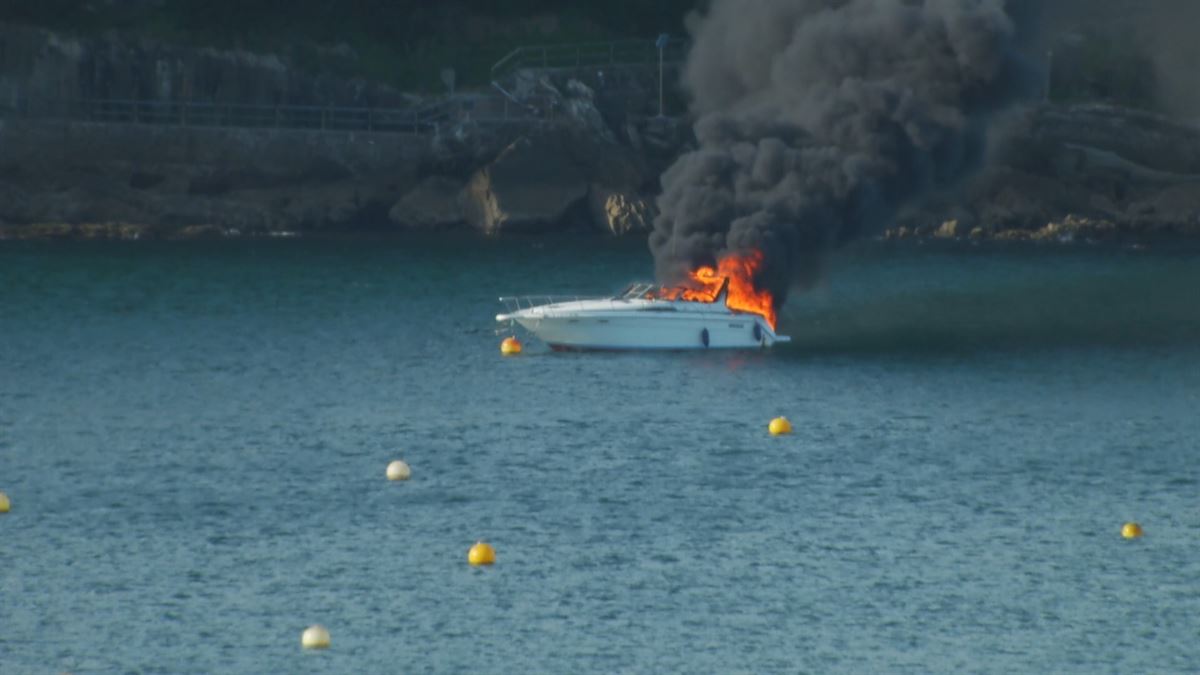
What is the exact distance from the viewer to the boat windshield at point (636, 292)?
62.3 m

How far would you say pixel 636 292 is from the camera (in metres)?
63.6

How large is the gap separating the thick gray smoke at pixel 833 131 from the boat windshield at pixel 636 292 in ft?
4.96

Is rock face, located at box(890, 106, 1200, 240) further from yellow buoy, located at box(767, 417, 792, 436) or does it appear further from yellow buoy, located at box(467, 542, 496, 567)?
yellow buoy, located at box(467, 542, 496, 567)

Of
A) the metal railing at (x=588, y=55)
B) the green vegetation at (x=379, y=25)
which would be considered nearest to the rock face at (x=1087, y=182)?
the metal railing at (x=588, y=55)

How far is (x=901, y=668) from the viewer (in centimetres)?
2927

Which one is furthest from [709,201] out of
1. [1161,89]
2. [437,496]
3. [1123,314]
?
[1161,89]

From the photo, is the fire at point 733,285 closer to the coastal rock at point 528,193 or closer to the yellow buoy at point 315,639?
the yellow buoy at point 315,639

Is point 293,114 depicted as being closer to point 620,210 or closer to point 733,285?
point 620,210

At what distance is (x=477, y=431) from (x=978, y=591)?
1684 centimetres

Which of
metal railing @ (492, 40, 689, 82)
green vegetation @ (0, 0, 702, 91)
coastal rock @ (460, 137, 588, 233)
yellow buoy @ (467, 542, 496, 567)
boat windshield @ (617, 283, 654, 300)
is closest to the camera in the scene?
yellow buoy @ (467, 542, 496, 567)

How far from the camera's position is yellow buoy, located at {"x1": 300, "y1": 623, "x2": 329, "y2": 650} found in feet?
97.7

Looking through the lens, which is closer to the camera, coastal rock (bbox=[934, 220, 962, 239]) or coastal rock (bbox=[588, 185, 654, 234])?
coastal rock (bbox=[588, 185, 654, 234])

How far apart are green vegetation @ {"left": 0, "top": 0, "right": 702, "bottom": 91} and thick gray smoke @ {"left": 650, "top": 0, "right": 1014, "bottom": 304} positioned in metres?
43.1

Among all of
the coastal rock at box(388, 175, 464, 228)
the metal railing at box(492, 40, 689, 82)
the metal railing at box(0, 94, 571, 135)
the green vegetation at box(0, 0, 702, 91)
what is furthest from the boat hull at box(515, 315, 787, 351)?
the metal railing at box(492, 40, 689, 82)
